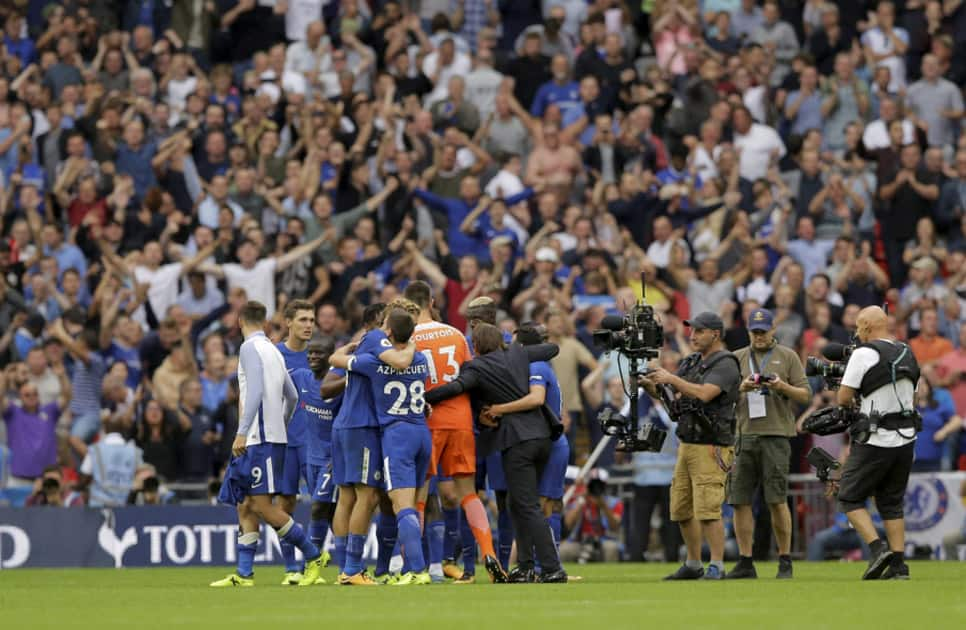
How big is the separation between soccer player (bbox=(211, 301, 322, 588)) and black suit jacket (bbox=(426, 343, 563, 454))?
133 cm

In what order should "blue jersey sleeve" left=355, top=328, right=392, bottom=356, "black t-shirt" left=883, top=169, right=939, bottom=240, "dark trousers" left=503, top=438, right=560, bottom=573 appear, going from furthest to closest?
"black t-shirt" left=883, top=169, right=939, bottom=240 < "dark trousers" left=503, top=438, right=560, bottom=573 < "blue jersey sleeve" left=355, top=328, right=392, bottom=356

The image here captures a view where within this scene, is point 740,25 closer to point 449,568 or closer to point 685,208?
point 685,208

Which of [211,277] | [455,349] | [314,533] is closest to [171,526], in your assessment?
[211,277]

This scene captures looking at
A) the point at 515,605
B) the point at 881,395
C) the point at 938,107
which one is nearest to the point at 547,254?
the point at 938,107

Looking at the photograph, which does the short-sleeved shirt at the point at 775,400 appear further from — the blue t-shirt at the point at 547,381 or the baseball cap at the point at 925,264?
the baseball cap at the point at 925,264

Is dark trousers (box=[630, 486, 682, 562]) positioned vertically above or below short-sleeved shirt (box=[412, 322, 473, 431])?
below

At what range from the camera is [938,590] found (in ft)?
53.0

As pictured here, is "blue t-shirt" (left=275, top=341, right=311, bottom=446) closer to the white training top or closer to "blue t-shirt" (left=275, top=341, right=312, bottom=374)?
"blue t-shirt" (left=275, top=341, right=312, bottom=374)

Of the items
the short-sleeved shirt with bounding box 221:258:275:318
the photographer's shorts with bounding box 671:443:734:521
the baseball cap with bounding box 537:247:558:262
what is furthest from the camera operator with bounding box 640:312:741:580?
the short-sleeved shirt with bounding box 221:258:275:318

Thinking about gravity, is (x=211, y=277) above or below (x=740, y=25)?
below

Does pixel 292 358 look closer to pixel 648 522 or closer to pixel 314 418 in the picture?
pixel 314 418

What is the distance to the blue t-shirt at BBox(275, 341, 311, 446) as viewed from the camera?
18.7 metres

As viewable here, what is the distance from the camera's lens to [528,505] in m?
17.6

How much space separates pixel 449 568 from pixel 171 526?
22.5 ft
